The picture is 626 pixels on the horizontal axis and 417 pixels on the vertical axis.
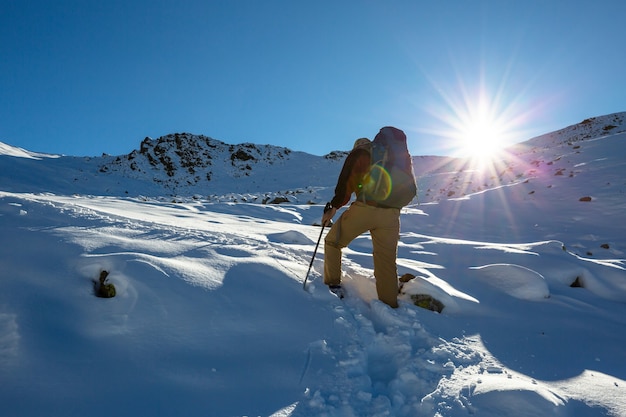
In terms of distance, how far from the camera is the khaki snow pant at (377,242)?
10.5 feet

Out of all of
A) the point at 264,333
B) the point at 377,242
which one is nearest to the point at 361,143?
the point at 377,242

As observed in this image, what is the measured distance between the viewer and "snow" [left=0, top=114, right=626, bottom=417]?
175 cm

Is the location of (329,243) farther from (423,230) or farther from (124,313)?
(423,230)

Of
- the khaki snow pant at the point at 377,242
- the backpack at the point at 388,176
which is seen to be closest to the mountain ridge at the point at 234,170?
the khaki snow pant at the point at 377,242

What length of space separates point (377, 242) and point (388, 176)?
69 cm

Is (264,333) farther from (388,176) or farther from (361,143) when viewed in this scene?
(361,143)

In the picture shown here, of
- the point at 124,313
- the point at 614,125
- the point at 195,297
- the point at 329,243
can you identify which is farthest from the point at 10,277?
the point at 614,125

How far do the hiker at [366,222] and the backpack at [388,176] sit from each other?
0.07 feet

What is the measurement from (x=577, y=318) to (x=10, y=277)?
16.5 ft

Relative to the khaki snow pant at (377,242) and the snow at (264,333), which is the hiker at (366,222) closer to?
the khaki snow pant at (377,242)

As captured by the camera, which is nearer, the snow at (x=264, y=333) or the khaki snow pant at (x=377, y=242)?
the snow at (x=264, y=333)

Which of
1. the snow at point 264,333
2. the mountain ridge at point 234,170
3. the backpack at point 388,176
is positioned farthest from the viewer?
the mountain ridge at point 234,170

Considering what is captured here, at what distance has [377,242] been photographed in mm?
3291

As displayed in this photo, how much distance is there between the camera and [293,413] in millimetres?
1729
